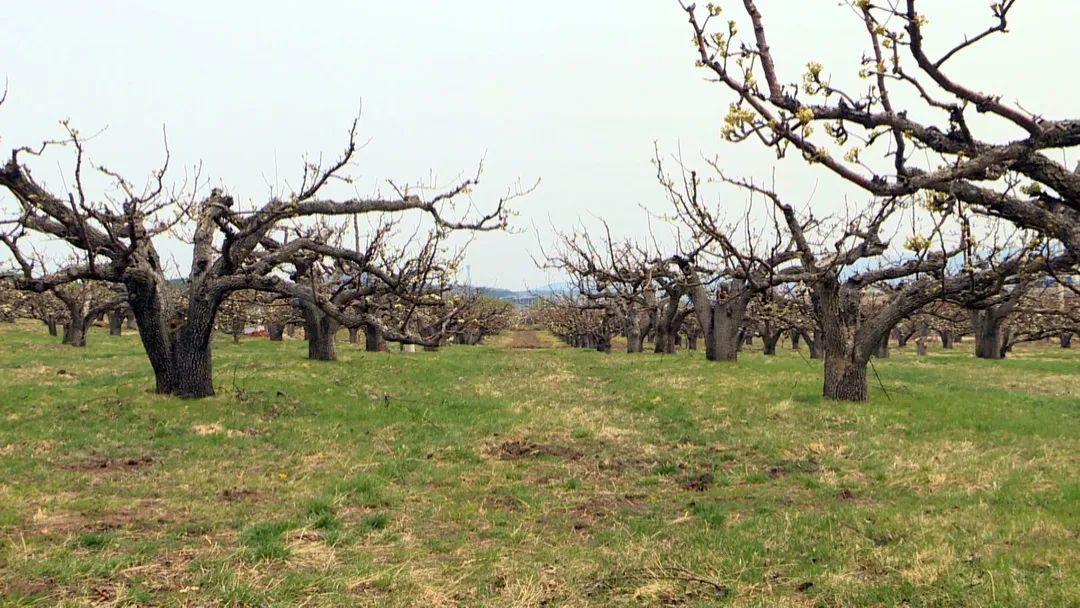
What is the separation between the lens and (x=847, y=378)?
16.4 meters

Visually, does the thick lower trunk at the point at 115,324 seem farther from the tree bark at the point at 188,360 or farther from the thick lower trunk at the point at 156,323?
the tree bark at the point at 188,360

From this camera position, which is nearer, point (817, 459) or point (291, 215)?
point (817, 459)

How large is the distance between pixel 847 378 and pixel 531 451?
28.6 ft

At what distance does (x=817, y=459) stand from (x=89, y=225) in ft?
49.2

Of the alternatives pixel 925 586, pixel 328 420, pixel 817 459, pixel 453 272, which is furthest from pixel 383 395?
pixel 925 586

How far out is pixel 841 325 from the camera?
16.5 m

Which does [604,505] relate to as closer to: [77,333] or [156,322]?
[156,322]

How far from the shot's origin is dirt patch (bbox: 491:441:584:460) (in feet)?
38.0

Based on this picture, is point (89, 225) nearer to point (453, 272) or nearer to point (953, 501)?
point (453, 272)

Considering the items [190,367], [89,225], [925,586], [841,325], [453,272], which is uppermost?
[89,225]

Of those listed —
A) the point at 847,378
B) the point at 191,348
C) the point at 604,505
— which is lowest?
the point at 604,505

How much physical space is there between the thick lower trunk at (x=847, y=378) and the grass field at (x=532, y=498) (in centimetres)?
57

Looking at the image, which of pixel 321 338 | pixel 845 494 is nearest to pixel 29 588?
pixel 845 494

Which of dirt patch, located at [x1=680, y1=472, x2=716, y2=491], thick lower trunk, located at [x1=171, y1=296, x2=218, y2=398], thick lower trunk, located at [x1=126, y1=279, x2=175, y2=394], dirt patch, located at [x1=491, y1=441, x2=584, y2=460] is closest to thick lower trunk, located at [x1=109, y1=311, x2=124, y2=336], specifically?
thick lower trunk, located at [x1=126, y1=279, x2=175, y2=394]
